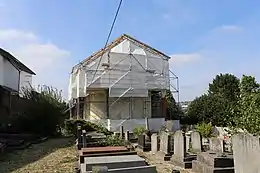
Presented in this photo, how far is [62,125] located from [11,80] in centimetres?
981

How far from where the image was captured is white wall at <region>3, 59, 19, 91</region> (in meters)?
31.1

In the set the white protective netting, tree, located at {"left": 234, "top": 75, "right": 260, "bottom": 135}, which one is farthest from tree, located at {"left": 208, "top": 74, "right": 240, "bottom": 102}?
tree, located at {"left": 234, "top": 75, "right": 260, "bottom": 135}

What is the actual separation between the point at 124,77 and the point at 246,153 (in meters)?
28.4

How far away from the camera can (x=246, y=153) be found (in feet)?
22.4

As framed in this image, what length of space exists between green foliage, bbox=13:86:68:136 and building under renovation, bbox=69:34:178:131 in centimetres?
870

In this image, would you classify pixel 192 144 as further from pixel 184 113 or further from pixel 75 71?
pixel 184 113

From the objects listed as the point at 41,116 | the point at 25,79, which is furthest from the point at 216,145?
the point at 25,79

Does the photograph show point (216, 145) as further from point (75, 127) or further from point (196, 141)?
point (75, 127)

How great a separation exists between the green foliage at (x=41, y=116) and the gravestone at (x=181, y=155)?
13.8m

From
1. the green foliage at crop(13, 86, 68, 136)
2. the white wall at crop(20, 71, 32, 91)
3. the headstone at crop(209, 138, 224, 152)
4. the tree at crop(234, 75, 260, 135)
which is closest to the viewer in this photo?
the tree at crop(234, 75, 260, 135)

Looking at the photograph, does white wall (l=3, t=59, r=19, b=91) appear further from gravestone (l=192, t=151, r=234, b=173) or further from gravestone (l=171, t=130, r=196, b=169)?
gravestone (l=192, t=151, r=234, b=173)

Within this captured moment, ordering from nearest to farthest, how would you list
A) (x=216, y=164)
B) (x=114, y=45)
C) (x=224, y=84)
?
(x=216, y=164), (x=114, y=45), (x=224, y=84)

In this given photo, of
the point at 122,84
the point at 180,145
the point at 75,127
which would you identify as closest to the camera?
the point at 180,145

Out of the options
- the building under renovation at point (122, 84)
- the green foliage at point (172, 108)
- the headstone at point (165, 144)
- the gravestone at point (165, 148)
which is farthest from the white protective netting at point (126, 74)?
the gravestone at point (165, 148)
